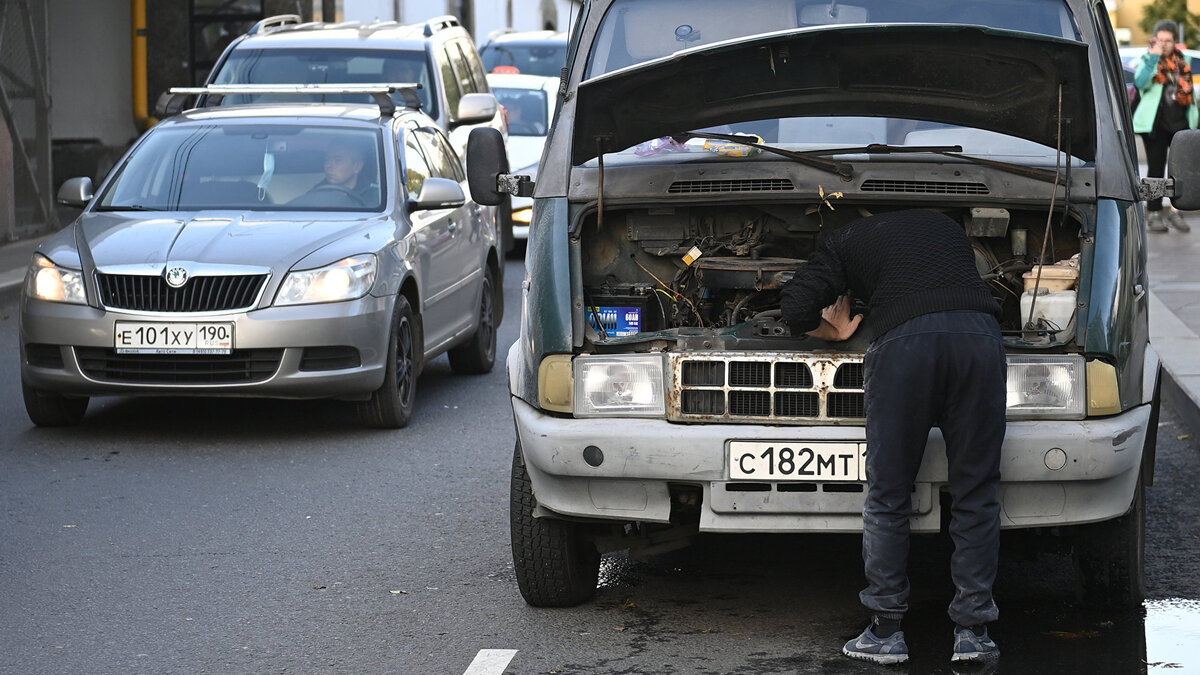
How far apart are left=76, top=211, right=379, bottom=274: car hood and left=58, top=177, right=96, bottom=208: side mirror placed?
21 cm

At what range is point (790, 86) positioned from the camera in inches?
229

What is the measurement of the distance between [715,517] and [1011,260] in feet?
4.72

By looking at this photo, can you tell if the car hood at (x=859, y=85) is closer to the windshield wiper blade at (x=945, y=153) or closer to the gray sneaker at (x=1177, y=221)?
the windshield wiper blade at (x=945, y=153)

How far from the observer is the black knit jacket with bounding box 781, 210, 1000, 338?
16.7 feet

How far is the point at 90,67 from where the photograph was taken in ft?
78.0

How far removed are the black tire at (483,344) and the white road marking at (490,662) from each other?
590cm

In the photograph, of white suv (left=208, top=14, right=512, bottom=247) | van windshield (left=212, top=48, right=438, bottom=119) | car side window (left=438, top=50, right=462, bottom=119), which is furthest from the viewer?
car side window (left=438, top=50, right=462, bottom=119)

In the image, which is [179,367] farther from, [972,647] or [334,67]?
[334,67]

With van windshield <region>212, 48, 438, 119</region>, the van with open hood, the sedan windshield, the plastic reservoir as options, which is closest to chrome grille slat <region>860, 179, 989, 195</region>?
the van with open hood

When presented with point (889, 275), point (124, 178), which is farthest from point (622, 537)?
point (124, 178)

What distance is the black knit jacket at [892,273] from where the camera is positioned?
5094 millimetres

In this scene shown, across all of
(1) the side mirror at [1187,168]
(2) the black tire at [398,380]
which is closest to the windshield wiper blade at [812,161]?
(1) the side mirror at [1187,168]

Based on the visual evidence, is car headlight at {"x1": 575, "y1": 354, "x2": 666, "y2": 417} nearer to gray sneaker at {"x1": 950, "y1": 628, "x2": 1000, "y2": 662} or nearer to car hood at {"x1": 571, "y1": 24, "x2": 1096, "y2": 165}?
car hood at {"x1": 571, "y1": 24, "x2": 1096, "y2": 165}

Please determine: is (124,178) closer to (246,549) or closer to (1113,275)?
(246,549)
